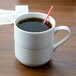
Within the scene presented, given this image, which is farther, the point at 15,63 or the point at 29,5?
the point at 29,5

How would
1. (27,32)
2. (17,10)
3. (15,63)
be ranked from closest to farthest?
1. (27,32)
2. (15,63)
3. (17,10)

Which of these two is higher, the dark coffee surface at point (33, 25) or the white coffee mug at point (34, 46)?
the dark coffee surface at point (33, 25)

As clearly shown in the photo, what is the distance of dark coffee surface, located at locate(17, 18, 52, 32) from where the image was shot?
1.87 feet

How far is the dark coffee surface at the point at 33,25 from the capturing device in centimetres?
57

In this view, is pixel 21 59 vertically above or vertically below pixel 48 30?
below

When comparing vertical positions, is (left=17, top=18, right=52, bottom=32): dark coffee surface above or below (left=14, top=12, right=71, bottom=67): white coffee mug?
above

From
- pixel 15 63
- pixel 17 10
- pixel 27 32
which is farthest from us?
pixel 17 10

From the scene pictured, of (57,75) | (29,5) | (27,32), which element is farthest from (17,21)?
(29,5)

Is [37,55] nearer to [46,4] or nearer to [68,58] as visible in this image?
[68,58]

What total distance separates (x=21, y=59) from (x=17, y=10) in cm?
36

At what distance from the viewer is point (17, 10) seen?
0.89m

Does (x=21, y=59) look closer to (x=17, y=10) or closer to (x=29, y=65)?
(x=29, y=65)

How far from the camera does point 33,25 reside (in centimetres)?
60

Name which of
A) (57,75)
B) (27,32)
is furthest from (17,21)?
(57,75)
